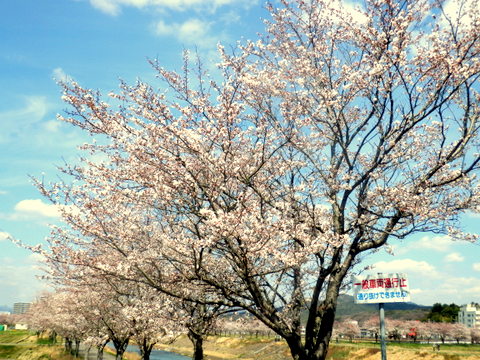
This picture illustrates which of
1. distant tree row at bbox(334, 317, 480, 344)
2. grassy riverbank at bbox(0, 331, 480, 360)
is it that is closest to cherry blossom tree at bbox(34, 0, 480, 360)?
grassy riverbank at bbox(0, 331, 480, 360)

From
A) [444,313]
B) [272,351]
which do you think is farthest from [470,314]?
[272,351]

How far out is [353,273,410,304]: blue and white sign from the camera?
8.51m

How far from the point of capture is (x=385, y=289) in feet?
27.9

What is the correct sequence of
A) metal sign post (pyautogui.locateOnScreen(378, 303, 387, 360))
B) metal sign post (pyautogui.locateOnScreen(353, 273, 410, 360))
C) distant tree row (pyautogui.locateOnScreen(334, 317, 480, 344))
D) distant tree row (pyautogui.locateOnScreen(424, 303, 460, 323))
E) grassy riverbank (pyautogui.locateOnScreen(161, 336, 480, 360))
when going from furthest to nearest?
distant tree row (pyautogui.locateOnScreen(424, 303, 460, 323)) < distant tree row (pyautogui.locateOnScreen(334, 317, 480, 344)) < grassy riverbank (pyautogui.locateOnScreen(161, 336, 480, 360)) < metal sign post (pyautogui.locateOnScreen(353, 273, 410, 360)) < metal sign post (pyautogui.locateOnScreen(378, 303, 387, 360))

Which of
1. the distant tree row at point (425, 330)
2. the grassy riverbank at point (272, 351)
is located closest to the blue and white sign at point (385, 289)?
the grassy riverbank at point (272, 351)

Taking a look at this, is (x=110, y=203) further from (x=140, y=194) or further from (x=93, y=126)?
(x=93, y=126)

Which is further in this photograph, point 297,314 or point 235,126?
point 297,314

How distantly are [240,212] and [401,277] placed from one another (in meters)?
4.23

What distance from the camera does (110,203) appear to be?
920 centimetres

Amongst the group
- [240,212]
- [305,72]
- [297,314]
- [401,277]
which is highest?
[305,72]

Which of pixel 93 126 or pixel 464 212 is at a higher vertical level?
pixel 93 126

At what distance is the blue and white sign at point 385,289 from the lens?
27.9 ft

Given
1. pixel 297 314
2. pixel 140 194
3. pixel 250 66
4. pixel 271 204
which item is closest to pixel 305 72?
pixel 250 66

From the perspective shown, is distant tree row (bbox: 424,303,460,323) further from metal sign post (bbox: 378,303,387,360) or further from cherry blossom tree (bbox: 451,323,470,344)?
metal sign post (bbox: 378,303,387,360)
